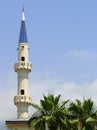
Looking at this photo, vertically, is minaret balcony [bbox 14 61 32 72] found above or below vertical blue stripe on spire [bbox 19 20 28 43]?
below

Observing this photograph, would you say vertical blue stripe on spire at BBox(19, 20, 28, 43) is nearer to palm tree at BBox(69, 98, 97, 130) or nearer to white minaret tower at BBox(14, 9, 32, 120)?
white minaret tower at BBox(14, 9, 32, 120)

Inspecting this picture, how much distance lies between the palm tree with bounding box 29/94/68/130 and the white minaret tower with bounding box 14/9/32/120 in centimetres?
2397

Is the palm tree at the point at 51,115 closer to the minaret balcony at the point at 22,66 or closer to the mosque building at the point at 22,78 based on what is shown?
→ the mosque building at the point at 22,78

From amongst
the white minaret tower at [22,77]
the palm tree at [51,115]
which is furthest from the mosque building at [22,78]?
the palm tree at [51,115]

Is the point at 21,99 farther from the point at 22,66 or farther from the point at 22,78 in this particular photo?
Answer: the point at 22,66

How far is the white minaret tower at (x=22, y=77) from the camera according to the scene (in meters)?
70.9

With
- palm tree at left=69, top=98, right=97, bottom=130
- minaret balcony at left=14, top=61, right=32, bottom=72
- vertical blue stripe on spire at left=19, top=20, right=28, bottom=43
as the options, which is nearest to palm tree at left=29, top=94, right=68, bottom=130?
palm tree at left=69, top=98, right=97, bottom=130

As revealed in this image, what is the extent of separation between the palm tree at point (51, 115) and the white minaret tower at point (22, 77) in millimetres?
23974

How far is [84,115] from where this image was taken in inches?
1796

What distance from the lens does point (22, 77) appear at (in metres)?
72.6

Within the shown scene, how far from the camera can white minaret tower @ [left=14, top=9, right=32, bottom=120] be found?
70875 millimetres

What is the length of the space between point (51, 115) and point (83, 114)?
3.44 m

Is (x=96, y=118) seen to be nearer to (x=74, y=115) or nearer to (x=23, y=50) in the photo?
(x=74, y=115)

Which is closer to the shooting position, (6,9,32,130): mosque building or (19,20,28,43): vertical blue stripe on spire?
(6,9,32,130): mosque building
